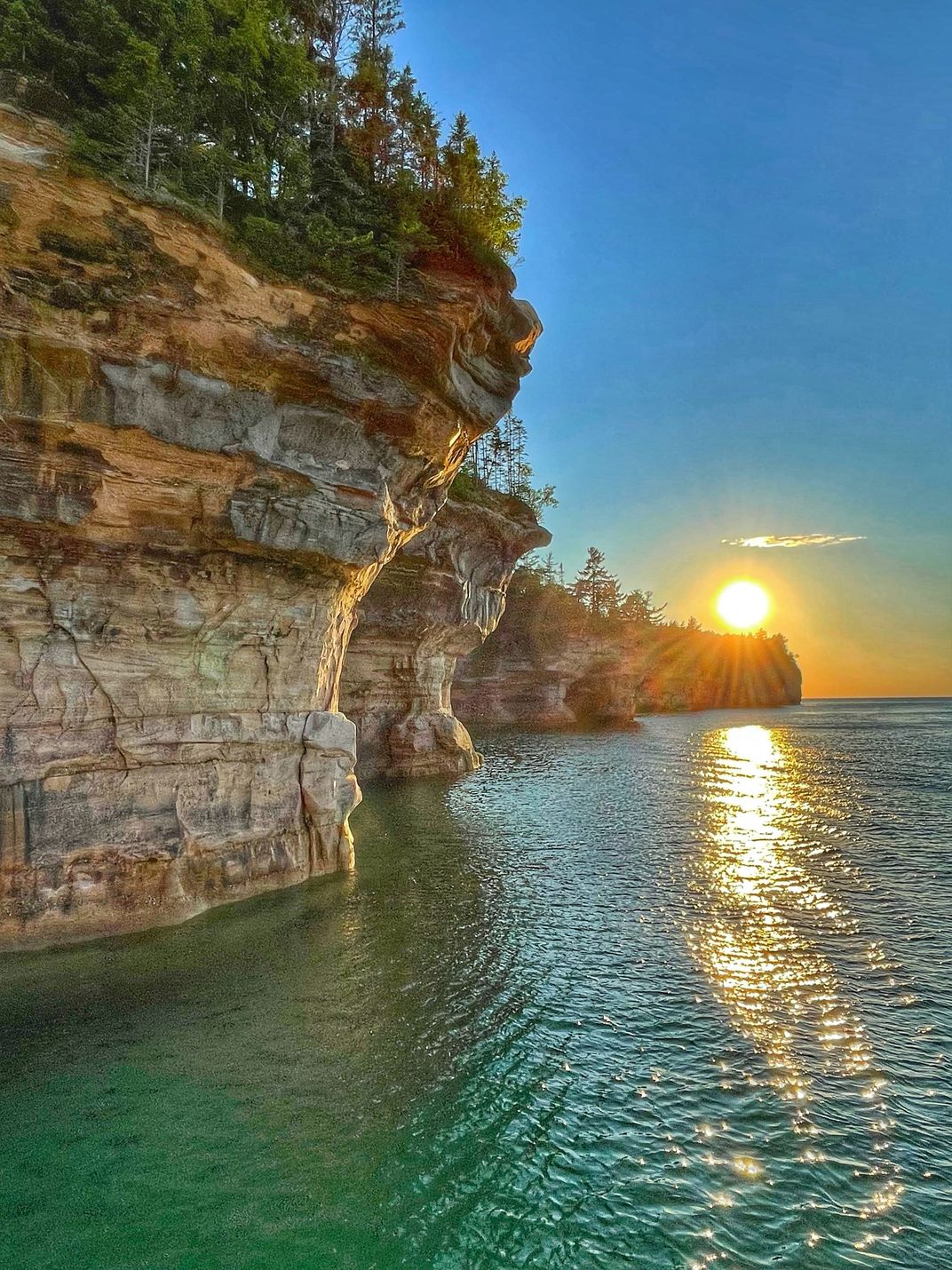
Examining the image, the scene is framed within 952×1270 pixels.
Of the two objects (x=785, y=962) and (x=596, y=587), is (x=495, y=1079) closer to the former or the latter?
(x=785, y=962)

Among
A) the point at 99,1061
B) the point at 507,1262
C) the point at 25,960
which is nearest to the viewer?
the point at 507,1262

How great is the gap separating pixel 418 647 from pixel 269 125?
2133 centimetres

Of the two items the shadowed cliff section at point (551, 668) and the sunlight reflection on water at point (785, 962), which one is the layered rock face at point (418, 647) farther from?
the shadowed cliff section at point (551, 668)

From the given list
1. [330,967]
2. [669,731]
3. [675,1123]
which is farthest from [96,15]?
[669,731]

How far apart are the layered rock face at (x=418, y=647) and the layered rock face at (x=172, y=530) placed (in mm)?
14143

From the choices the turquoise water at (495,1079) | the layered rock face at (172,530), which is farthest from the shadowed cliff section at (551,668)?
the layered rock face at (172,530)

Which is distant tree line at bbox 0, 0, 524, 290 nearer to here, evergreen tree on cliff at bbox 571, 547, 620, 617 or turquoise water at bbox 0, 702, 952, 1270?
turquoise water at bbox 0, 702, 952, 1270

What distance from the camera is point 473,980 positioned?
1027 centimetres

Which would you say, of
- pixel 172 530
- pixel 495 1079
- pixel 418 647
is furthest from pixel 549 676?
pixel 495 1079

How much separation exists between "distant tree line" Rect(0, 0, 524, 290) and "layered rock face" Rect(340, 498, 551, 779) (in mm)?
15063

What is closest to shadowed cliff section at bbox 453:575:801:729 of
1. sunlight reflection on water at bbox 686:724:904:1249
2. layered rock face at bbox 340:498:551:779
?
layered rock face at bbox 340:498:551:779

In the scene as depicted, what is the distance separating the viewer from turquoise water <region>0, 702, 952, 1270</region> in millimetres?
5652

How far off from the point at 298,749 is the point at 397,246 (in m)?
11.4

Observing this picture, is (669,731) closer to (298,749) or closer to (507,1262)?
(298,749)
